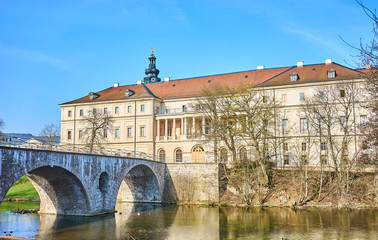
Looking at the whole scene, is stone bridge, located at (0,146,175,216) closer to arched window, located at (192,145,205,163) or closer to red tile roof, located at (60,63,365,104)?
arched window, located at (192,145,205,163)

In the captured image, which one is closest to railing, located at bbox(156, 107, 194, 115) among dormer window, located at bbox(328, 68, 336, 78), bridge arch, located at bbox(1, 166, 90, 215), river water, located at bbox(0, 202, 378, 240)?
dormer window, located at bbox(328, 68, 336, 78)

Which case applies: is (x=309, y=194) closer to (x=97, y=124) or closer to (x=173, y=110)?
(x=173, y=110)

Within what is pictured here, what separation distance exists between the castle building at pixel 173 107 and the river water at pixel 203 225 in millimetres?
14860

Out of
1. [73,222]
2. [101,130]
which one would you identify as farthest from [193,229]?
[101,130]

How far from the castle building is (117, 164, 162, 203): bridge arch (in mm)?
7893

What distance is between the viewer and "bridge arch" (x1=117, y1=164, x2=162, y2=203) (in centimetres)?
3922

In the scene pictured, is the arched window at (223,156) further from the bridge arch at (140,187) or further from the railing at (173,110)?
the railing at (173,110)

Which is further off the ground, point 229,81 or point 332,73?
point 229,81

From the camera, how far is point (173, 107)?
175 feet

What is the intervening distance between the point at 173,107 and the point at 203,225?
1178 inches

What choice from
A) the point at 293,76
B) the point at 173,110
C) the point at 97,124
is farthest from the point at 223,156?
the point at 97,124

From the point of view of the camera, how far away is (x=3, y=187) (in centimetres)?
1928

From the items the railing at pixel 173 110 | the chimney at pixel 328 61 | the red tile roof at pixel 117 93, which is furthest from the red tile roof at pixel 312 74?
the red tile roof at pixel 117 93

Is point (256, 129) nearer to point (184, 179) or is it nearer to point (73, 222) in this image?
point (184, 179)
